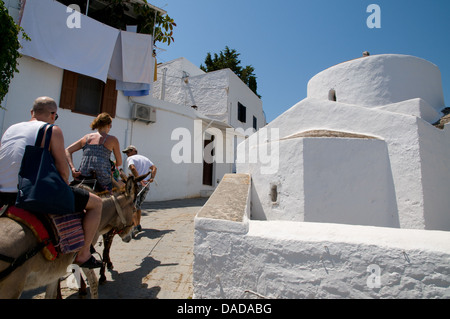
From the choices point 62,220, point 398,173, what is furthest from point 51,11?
point 398,173

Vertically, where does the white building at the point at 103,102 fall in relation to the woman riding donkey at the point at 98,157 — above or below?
above

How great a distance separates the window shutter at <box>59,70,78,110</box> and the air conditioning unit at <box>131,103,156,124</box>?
2.06 meters

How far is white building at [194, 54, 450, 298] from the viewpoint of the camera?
2.15m


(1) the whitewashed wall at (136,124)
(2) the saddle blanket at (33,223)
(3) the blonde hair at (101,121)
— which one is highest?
(1) the whitewashed wall at (136,124)

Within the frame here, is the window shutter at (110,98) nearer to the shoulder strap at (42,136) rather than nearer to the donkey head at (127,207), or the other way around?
the donkey head at (127,207)

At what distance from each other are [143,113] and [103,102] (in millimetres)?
1477

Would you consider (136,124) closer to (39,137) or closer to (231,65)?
(39,137)

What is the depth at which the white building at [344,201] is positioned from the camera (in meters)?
2.15

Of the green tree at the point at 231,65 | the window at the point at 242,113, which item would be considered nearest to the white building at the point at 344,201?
the window at the point at 242,113

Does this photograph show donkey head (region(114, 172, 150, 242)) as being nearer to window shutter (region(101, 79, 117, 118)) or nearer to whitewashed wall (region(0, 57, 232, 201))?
whitewashed wall (region(0, 57, 232, 201))

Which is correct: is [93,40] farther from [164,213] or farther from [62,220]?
[62,220]

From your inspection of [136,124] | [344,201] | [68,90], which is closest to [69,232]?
[344,201]

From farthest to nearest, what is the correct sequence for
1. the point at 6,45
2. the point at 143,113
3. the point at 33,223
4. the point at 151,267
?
1. the point at 143,113
2. the point at 6,45
3. the point at 151,267
4. the point at 33,223

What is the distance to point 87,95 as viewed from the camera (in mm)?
9055
